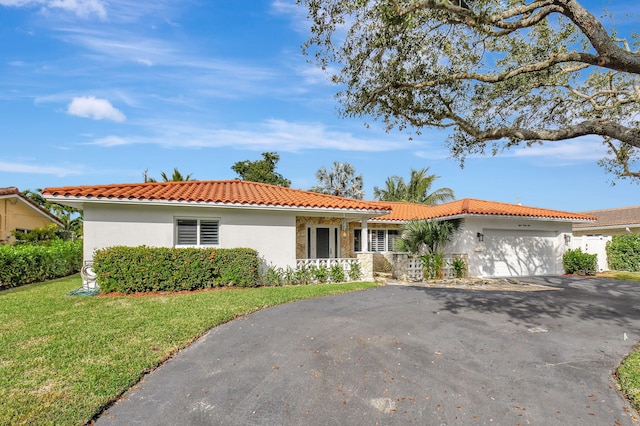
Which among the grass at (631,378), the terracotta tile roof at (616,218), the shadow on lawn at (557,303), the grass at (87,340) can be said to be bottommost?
the shadow on lawn at (557,303)

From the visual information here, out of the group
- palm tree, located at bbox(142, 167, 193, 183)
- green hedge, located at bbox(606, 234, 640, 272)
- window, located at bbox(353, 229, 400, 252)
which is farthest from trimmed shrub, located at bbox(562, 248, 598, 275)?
palm tree, located at bbox(142, 167, 193, 183)

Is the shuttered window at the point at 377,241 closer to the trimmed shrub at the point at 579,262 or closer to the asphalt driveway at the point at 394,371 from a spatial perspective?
the trimmed shrub at the point at 579,262

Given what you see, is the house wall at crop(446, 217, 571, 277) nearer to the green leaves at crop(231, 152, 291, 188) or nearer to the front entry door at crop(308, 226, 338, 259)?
the front entry door at crop(308, 226, 338, 259)

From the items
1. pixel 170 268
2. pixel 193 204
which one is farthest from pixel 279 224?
pixel 170 268

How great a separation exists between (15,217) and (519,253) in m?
30.7

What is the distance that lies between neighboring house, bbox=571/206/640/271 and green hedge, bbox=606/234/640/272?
0.92 feet

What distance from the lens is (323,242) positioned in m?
17.3

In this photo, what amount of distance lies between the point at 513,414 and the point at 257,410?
9.59ft

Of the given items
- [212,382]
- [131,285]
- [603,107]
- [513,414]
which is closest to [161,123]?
[131,285]

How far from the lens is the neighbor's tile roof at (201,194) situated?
37.8 feet

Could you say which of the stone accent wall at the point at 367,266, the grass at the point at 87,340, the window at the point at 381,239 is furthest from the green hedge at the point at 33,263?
the window at the point at 381,239

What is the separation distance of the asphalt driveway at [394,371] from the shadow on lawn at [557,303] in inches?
5.2

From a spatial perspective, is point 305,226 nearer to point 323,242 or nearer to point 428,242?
point 323,242

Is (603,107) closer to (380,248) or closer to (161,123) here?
(380,248)
